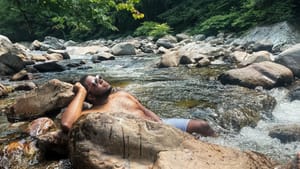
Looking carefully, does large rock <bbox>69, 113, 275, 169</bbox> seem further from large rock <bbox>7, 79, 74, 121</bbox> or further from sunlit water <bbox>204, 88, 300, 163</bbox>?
large rock <bbox>7, 79, 74, 121</bbox>

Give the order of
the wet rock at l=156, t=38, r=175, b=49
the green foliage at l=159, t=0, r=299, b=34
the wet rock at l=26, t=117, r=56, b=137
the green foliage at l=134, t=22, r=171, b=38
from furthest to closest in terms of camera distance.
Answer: the green foliage at l=134, t=22, r=171, b=38, the wet rock at l=156, t=38, r=175, b=49, the green foliage at l=159, t=0, r=299, b=34, the wet rock at l=26, t=117, r=56, b=137

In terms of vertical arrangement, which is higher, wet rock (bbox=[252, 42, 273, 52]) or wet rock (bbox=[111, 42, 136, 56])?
wet rock (bbox=[252, 42, 273, 52])

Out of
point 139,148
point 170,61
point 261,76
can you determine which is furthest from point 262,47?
point 139,148

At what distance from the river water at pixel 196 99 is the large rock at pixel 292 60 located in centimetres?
123

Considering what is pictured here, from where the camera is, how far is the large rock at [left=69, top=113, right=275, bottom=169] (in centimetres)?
287

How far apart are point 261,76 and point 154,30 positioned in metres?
17.1

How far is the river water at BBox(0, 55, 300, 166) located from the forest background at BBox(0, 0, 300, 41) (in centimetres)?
175

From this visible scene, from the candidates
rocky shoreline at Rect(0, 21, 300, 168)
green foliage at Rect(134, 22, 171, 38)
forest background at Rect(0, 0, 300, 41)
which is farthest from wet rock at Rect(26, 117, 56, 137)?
green foliage at Rect(134, 22, 171, 38)

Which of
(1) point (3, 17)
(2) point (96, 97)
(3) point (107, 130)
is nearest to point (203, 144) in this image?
(3) point (107, 130)

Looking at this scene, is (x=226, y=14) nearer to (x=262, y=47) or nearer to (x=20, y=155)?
(x=262, y=47)

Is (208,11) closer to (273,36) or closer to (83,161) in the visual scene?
(273,36)

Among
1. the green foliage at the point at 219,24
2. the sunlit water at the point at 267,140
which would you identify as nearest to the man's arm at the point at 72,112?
the sunlit water at the point at 267,140

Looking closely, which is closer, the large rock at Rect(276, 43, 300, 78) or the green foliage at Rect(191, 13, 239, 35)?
the large rock at Rect(276, 43, 300, 78)

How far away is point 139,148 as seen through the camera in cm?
296
